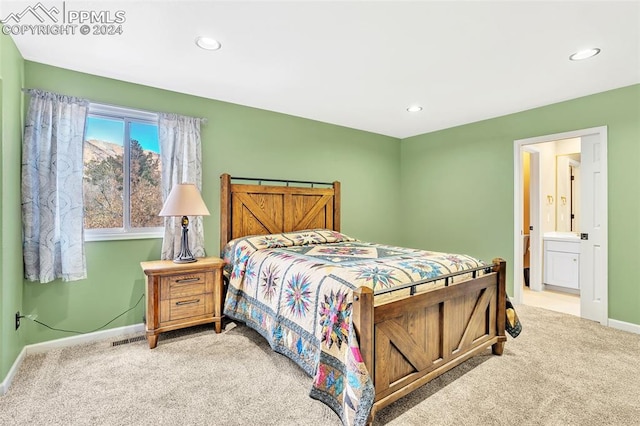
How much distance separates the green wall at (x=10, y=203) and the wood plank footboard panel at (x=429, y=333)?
2.46 m

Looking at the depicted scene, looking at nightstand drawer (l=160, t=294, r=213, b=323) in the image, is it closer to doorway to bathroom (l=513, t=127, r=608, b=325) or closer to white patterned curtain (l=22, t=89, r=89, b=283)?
white patterned curtain (l=22, t=89, r=89, b=283)

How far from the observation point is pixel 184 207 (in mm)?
2791

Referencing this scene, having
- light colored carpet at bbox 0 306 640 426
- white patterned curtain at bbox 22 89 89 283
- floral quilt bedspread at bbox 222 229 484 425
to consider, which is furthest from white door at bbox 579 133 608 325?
white patterned curtain at bbox 22 89 89 283

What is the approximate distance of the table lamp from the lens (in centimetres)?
277

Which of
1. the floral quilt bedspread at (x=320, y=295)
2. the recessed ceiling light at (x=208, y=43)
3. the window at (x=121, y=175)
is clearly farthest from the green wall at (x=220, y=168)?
the recessed ceiling light at (x=208, y=43)

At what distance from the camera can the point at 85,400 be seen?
1924 mm

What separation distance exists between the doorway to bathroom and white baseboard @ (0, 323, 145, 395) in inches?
176

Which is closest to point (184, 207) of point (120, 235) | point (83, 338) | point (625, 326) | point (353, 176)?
point (120, 235)

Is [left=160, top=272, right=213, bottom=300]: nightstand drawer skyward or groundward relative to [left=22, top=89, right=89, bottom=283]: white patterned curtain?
groundward

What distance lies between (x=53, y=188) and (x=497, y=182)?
15.8ft

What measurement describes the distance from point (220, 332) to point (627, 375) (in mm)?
3256

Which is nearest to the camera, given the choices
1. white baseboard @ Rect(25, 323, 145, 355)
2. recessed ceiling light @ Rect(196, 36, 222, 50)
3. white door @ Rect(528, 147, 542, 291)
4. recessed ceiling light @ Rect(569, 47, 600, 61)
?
recessed ceiling light @ Rect(196, 36, 222, 50)

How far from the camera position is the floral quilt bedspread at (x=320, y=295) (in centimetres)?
170

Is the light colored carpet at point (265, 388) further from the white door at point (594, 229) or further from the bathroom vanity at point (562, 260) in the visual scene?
the bathroom vanity at point (562, 260)
